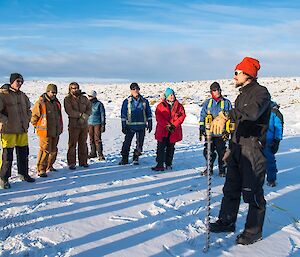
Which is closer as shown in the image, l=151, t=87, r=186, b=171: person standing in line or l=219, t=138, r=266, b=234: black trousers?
l=219, t=138, r=266, b=234: black trousers

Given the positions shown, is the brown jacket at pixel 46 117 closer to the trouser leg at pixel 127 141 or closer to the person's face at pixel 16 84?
the person's face at pixel 16 84

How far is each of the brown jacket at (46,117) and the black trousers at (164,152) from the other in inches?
96.8

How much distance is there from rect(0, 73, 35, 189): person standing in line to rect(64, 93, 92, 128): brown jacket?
1389 millimetres

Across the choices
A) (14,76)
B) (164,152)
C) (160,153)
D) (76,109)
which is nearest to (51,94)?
(76,109)

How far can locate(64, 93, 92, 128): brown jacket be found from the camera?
29.0ft

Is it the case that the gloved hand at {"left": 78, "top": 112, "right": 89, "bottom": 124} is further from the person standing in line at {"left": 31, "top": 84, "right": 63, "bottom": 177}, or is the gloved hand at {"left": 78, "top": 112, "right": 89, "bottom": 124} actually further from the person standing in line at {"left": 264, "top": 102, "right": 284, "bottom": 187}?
the person standing in line at {"left": 264, "top": 102, "right": 284, "bottom": 187}

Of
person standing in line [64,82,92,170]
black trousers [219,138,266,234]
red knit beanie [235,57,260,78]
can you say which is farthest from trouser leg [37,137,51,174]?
red knit beanie [235,57,260,78]

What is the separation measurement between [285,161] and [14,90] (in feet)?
25.6

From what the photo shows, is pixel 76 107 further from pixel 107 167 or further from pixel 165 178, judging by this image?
pixel 165 178

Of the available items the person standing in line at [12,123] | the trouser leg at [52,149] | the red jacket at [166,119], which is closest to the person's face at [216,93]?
the red jacket at [166,119]

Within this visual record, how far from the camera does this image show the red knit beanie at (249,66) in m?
4.83

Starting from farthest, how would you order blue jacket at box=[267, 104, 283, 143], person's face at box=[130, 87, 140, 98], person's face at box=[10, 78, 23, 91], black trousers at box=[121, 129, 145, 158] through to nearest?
black trousers at box=[121, 129, 145, 158]
person's face at box=[130, 87, 140, 98]
blue jacket at box=[267, 104, 283, 143]
person's face at box=[10, 78, 23, 91]

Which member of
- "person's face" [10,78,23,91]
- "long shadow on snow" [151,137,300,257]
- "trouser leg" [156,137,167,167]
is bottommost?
"long shadow on snow" [151,137,300,257]

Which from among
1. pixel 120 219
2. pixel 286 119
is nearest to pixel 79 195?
pixel 120 219
